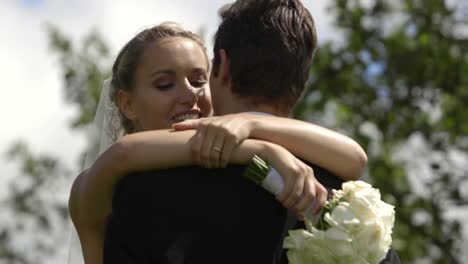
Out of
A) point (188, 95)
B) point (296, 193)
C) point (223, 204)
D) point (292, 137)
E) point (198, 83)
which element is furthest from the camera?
point (198, 83)

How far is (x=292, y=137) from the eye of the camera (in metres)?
4.54

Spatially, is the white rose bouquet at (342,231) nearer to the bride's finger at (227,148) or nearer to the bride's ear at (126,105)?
the bride's finger at (227,148)

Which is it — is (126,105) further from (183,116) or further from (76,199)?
(76,199)

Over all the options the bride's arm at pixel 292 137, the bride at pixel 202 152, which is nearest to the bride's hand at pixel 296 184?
the bride at pixel 202 152

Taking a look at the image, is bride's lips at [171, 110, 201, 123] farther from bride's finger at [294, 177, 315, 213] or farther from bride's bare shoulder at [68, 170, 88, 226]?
bride's finger at [294, 177, 315, 213]

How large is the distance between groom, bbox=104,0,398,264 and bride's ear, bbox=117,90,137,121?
4.10 feet

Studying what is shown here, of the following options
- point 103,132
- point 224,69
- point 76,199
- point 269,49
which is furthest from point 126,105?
point 269,49

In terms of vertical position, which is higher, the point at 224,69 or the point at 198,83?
the point at 224,69

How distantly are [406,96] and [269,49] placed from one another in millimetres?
22913

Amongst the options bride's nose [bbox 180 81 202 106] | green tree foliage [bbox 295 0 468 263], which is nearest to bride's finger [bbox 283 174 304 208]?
bride's nose [bbox 180 81 202 106]

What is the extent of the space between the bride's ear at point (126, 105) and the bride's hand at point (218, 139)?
4.47 feet

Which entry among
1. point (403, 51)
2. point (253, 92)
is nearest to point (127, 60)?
point (253, 92)

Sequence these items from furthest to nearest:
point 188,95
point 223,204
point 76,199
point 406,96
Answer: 1. point 406,96
2. point 188,95
3. point 76,199
4. point 223,204

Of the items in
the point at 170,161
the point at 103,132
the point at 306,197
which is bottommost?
the point at 103,132
